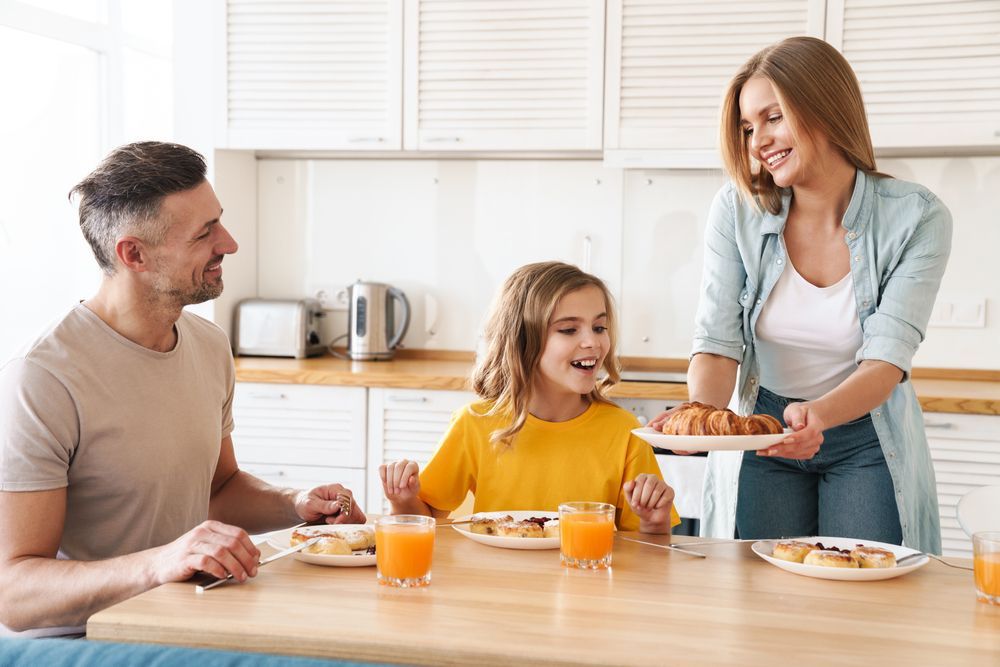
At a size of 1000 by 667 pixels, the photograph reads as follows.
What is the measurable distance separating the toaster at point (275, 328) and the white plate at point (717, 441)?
2401 millimetres

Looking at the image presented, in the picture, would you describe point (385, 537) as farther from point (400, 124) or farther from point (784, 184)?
point (400, 124)

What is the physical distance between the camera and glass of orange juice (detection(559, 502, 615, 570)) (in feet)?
4.47

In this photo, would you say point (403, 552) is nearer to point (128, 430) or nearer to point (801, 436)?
point (128, 430)

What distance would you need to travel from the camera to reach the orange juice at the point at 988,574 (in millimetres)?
1229

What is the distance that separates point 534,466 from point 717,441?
1.91 ft

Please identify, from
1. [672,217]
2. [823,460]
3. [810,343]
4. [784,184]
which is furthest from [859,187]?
[672,217]

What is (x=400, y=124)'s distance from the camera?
341 cm

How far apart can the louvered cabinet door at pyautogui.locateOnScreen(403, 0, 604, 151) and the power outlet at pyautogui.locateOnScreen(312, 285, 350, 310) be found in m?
0.69

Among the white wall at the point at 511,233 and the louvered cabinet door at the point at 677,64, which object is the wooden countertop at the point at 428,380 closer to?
the white wall at the point at 511,233

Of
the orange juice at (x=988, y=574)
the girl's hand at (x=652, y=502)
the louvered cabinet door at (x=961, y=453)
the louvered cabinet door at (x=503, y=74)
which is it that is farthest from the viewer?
the louvered cabinet door at (x=503, y=74)

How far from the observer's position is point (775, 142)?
1.75 m

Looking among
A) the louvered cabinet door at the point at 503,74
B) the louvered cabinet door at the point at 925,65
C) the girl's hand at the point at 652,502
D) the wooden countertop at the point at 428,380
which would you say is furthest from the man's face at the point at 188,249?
the louvered cabinet door at the point at 925,65

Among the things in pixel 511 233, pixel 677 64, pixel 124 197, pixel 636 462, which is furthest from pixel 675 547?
pixel 511 233

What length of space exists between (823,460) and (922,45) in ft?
5.74
